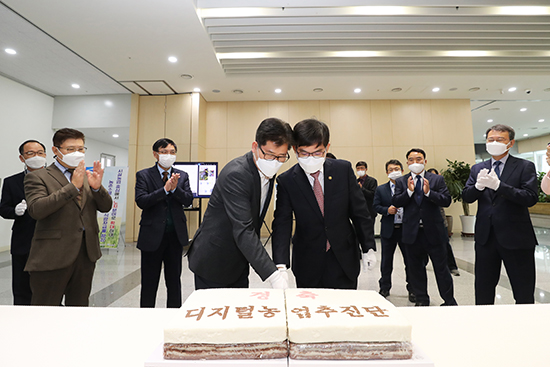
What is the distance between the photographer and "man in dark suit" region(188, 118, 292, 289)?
4.26 feet

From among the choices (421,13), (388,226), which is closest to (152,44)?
(421,13)

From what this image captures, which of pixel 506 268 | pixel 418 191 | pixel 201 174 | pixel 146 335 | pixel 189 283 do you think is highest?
pixel 201 174

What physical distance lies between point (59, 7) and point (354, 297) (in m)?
5.33

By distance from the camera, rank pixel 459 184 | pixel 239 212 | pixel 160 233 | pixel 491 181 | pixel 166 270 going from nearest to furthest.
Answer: pixel 239 212 → pixel 491 181 → pixel 160 233 → pixel 166 270 → pixel 459 184

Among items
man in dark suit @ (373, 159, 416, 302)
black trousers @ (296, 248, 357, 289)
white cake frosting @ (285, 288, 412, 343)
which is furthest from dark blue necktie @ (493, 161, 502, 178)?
white cake frosting @ (285, 288, 412, 343)

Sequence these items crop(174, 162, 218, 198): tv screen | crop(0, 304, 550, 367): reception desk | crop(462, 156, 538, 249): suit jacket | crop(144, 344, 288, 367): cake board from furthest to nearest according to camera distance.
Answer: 1. crop(174, 162, 218, 198): tv screen
2. crop(462, 156, 538, 249): suit jacket
3. crop(0, 304, 550, 367): reception desk
4. crop(144, 344, 288, 367): cake board

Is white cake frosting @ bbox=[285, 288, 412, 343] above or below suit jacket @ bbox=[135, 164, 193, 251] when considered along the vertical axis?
below

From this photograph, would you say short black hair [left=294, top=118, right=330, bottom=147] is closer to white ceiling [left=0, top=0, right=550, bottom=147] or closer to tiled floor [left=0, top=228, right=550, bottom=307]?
tiled floor [left=0, top=228, right=550, bottom=307]

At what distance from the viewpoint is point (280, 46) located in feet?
17.3

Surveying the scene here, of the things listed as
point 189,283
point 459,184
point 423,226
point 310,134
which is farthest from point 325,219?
point 459,184

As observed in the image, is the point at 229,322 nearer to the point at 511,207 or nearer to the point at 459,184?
the point at 511,207

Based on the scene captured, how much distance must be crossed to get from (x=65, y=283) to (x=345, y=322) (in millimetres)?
1961

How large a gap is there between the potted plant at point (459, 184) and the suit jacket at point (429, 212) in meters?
5.09

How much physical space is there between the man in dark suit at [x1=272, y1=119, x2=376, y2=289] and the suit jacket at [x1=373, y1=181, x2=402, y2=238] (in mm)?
1831
